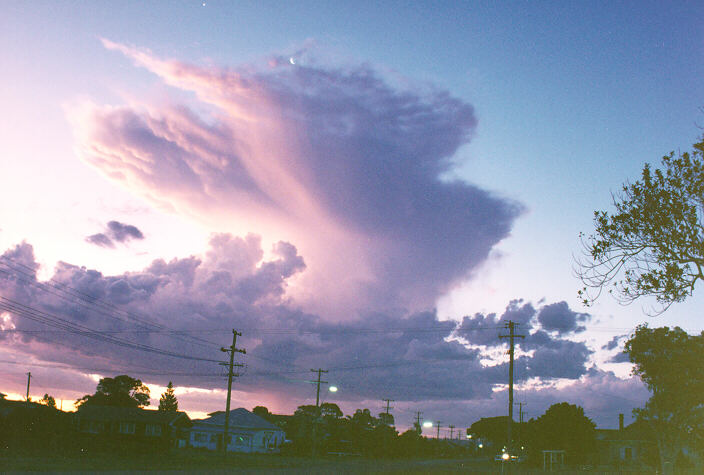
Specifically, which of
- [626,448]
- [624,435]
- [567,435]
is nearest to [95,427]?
[567,435]

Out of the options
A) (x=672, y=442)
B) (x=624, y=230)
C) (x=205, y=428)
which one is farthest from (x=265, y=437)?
(x=624, y=230)

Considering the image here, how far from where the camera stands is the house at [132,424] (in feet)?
246

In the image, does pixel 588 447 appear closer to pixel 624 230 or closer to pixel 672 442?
pixel 672 442

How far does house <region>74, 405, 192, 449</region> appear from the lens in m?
75.1

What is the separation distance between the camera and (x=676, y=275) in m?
16.1

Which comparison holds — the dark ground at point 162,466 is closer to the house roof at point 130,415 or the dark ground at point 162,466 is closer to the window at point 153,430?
the house roof at point 130,415

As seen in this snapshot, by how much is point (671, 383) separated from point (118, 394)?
106111 millimetres

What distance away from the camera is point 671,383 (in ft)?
168

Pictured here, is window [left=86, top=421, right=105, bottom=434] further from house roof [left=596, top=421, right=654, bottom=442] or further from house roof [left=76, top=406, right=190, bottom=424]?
house roof [left=596, top=421, right=654, bottom=442]

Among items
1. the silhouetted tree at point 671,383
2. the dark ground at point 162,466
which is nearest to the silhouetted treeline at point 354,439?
the dark ground at point 162,466

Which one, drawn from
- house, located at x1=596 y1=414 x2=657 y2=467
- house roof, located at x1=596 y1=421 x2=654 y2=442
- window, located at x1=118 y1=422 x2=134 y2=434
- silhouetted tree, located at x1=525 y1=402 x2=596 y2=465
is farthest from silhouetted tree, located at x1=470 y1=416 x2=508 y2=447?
window, located at x1=118 y1=422 x2=134 y2=434

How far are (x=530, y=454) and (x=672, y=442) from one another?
36134mm

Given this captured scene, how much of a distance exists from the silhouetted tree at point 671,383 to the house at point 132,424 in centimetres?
5217

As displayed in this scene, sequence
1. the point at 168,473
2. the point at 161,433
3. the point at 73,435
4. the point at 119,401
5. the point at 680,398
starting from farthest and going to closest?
1. the point at 119,401
2. the point at 161,433
3. the point at 73,435
4. the point at 680,398
5. the point at 168,473
